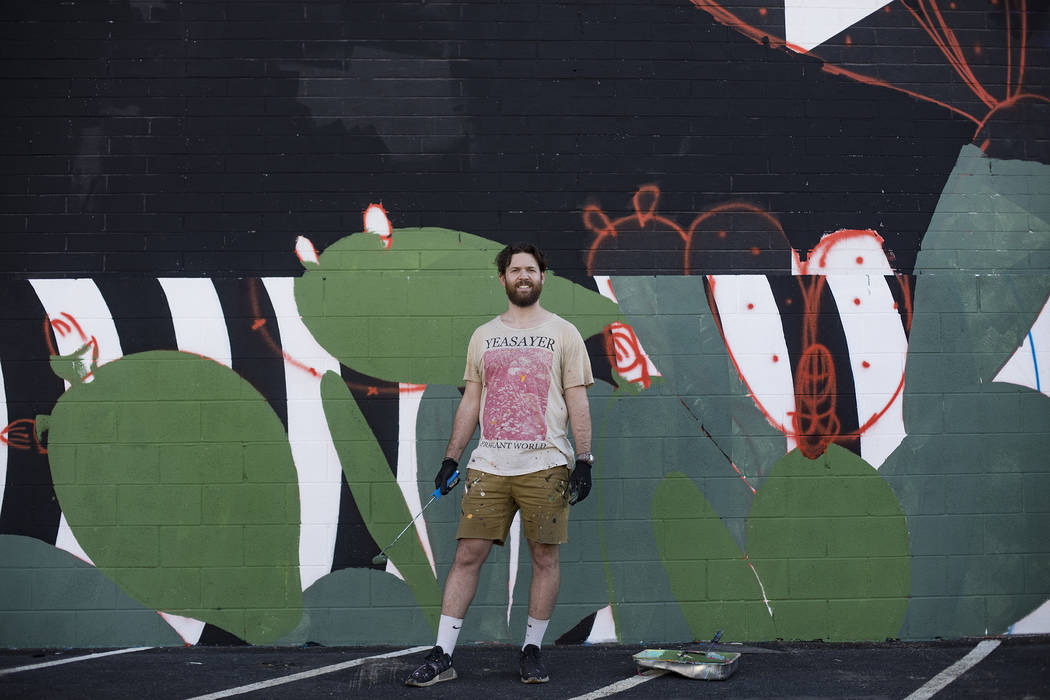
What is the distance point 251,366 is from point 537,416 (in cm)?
186

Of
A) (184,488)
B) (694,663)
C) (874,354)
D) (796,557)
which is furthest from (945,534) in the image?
(184,488)

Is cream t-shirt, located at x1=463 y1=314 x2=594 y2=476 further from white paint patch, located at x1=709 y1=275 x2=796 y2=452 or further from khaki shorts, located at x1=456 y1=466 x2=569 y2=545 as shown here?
white paint patch, located at x1=709 y1=275 x2=796 y2=452

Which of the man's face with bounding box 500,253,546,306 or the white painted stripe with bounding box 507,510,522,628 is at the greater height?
the man's face with bounding box 500,253,546,306

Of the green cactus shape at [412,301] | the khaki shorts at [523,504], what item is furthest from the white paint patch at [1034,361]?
the khaki shorts at [523,504]

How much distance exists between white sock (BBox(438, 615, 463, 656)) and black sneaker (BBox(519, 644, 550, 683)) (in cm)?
34

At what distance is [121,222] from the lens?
5523mm

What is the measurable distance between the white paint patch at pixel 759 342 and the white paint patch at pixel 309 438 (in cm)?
228

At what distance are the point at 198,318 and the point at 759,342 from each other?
3231mm

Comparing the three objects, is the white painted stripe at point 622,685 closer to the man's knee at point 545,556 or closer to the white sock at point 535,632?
the white sock at point 535,632

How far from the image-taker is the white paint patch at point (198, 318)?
17.9 ft

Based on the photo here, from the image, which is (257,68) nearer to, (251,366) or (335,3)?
(335,3)

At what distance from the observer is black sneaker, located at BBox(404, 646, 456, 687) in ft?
14.3

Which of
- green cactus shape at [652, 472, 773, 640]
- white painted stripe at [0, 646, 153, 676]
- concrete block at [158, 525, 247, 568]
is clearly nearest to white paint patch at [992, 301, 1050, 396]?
green cactus shape at [652, 472, 773, 640]

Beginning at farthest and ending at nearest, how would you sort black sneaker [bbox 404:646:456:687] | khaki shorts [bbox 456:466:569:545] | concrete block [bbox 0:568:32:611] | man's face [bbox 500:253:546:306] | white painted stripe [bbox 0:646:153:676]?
concrete block [bbox 0:568:32:611]
white painted stripe [bbox 0:646:153:676]
man's face [bbox 500:253:546:306]
khaki shorts [bbox 456:466:569:545]
black sneaker [bbox 404:646:456:687]
